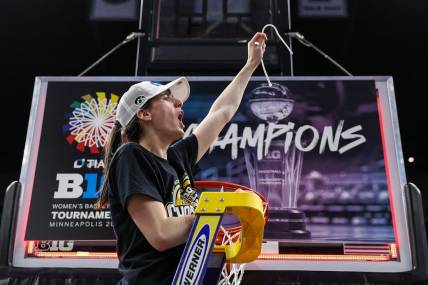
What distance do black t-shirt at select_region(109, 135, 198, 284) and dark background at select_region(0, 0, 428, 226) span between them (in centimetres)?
401

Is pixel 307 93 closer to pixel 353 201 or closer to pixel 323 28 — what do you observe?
pixel 353 201

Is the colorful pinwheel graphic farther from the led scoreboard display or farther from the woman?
the woman

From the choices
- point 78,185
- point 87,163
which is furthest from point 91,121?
point 78,185

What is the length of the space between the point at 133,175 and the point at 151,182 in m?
0.06

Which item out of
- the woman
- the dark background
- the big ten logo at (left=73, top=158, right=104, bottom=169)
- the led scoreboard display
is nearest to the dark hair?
the woman

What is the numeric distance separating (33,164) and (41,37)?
3173mm

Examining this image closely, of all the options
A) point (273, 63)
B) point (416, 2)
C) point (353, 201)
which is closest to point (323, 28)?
point (416, 2)

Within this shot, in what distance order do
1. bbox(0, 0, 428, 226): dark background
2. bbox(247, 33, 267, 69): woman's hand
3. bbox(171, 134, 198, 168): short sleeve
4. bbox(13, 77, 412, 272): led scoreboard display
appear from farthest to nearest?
bbox(0, 0, 428, 226): dark background < bbox(13, 77, 412, 272): led scoreboard display < bbox(247, 33, 267, 69): woman's hand < bbox(171, 134, 198, 168): short sleeve

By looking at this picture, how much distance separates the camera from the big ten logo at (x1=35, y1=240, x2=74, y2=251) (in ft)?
9.01

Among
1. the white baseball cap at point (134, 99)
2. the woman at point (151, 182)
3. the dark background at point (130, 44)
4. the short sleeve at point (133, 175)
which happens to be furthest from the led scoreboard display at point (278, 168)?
the dark background at point (130, 44)

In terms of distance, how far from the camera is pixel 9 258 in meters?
2.71

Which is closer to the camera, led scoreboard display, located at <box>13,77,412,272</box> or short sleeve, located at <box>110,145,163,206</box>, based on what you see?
short sleeve, located at <box>110,145,163,206</box>

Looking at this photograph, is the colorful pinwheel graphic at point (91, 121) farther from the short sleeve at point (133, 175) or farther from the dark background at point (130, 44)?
the dark background at point (130, 44)

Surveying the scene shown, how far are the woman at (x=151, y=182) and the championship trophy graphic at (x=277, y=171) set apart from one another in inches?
48.4
